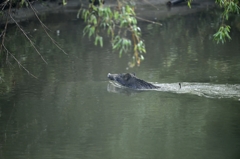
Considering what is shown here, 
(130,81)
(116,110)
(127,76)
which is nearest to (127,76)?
(127,76)

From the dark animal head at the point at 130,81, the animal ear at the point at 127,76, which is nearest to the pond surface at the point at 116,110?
the dark animal head at the point at 130,81

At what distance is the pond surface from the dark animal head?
23 cm

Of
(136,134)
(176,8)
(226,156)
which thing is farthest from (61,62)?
(176,8)

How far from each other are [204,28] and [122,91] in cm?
1160

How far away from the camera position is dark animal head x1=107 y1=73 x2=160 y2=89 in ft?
42.8

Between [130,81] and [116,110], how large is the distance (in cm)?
243

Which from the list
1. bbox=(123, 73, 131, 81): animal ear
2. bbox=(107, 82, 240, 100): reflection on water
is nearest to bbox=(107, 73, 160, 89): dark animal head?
bbox=(123, 73, 131, 81): animal ear

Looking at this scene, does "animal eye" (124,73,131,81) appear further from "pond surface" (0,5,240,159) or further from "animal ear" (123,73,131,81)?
"pond surface" (0,5,240,159)

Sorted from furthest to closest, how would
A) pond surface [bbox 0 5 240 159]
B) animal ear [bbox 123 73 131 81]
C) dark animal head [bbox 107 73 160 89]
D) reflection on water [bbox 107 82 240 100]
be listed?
animal ear [bbox 123 73 131 81] < dark animal head [bbox 107 73 160 89] < reflection on water [bbox 107 82 240 100] < pond surface [bbox 0 5 240 159]

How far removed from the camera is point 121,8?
5.37 meters

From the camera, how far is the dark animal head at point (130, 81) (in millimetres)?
13030

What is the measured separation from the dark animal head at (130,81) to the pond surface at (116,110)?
229 millimetres

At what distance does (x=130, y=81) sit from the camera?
1354cm

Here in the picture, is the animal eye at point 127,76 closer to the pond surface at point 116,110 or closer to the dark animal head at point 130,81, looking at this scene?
the dark animal head at point 130,81
